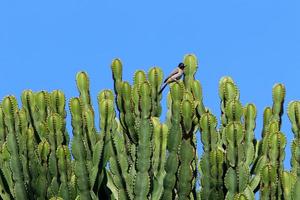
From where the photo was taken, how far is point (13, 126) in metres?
11.2

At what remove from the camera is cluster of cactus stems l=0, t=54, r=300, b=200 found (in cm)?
1042

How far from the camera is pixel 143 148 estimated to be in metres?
10.4

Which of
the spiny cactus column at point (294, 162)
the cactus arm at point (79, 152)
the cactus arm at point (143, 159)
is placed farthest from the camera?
the cactus arm at point (79, 152)

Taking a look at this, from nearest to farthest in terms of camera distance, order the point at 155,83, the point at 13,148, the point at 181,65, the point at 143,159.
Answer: the point at 143,159, the point at 13,148, the point at 155,83, the point at 181,65

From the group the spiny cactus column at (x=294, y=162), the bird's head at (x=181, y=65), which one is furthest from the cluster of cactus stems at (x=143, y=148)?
the bird's head at (x=181, y=65)

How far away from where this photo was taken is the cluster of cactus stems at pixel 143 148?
1042cm

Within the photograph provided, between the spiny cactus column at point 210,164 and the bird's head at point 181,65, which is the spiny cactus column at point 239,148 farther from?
the bird's head at point 181,65

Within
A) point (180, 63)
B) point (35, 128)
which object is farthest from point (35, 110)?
point (180, 63)

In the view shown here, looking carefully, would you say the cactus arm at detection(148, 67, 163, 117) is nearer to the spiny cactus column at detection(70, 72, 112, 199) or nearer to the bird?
the bird

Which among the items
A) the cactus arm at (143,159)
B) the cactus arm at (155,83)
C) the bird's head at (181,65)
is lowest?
the cactus arm at (143,159)

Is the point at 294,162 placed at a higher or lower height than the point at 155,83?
lower

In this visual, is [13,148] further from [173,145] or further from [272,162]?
[272,162]

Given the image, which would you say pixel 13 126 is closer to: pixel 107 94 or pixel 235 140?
pixel 107 94

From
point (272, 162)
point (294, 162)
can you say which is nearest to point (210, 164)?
point (272, 162)
